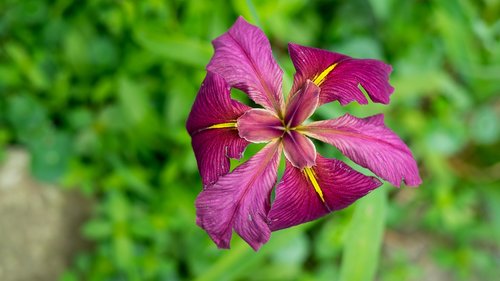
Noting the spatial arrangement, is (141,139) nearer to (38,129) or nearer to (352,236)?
(38,129)

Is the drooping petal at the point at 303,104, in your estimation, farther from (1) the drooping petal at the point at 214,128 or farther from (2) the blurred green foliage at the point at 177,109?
(2) the blurred green foliage at the point at 177,109

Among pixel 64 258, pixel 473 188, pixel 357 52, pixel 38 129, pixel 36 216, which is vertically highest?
pixel 38 129

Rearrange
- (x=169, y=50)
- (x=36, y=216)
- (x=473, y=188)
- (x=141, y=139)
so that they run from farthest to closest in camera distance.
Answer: (x=473, y=188)
(x=36, y=216)
(x=141, y=139)
(x=169, y=50)

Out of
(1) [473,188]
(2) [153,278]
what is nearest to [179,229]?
(2) [153,278]

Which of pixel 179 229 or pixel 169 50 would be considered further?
pixel 179 229

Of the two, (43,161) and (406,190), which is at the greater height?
(43,161)

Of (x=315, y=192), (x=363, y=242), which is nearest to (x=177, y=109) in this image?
(x=363, y=242)

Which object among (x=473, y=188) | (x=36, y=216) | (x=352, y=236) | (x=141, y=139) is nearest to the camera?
(x=352, y=236)
